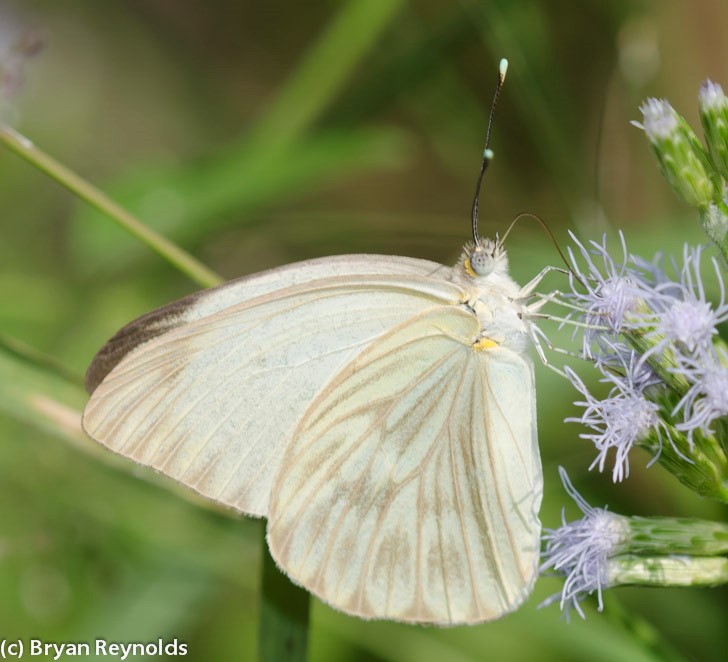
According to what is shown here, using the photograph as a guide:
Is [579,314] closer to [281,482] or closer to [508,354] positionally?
[508,354]

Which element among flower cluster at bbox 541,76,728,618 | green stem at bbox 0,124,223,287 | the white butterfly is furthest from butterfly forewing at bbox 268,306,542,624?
green stem at bbox 0,124,223,287

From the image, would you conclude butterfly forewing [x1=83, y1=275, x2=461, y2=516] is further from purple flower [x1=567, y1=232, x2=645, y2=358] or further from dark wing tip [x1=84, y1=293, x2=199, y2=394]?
purple flower [x1=567, y1=232, x2=645, y2=358]

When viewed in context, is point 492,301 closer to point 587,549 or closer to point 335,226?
point 587,549

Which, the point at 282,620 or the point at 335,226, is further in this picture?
the point at 335,226

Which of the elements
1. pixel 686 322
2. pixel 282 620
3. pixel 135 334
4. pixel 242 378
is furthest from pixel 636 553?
pixel 135 334

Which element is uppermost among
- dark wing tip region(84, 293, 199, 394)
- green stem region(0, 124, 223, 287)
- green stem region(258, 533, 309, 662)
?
green stem region(0, 124, 223, 287)

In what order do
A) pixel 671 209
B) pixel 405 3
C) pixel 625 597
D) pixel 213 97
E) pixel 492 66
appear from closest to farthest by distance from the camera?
1. pixel 625 597
2. pixel 671 209
3. pixel 405 3
4. pixel 492 66
5. pixel 213 97

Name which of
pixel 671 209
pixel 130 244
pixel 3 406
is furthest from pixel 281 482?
pixel 671 209
